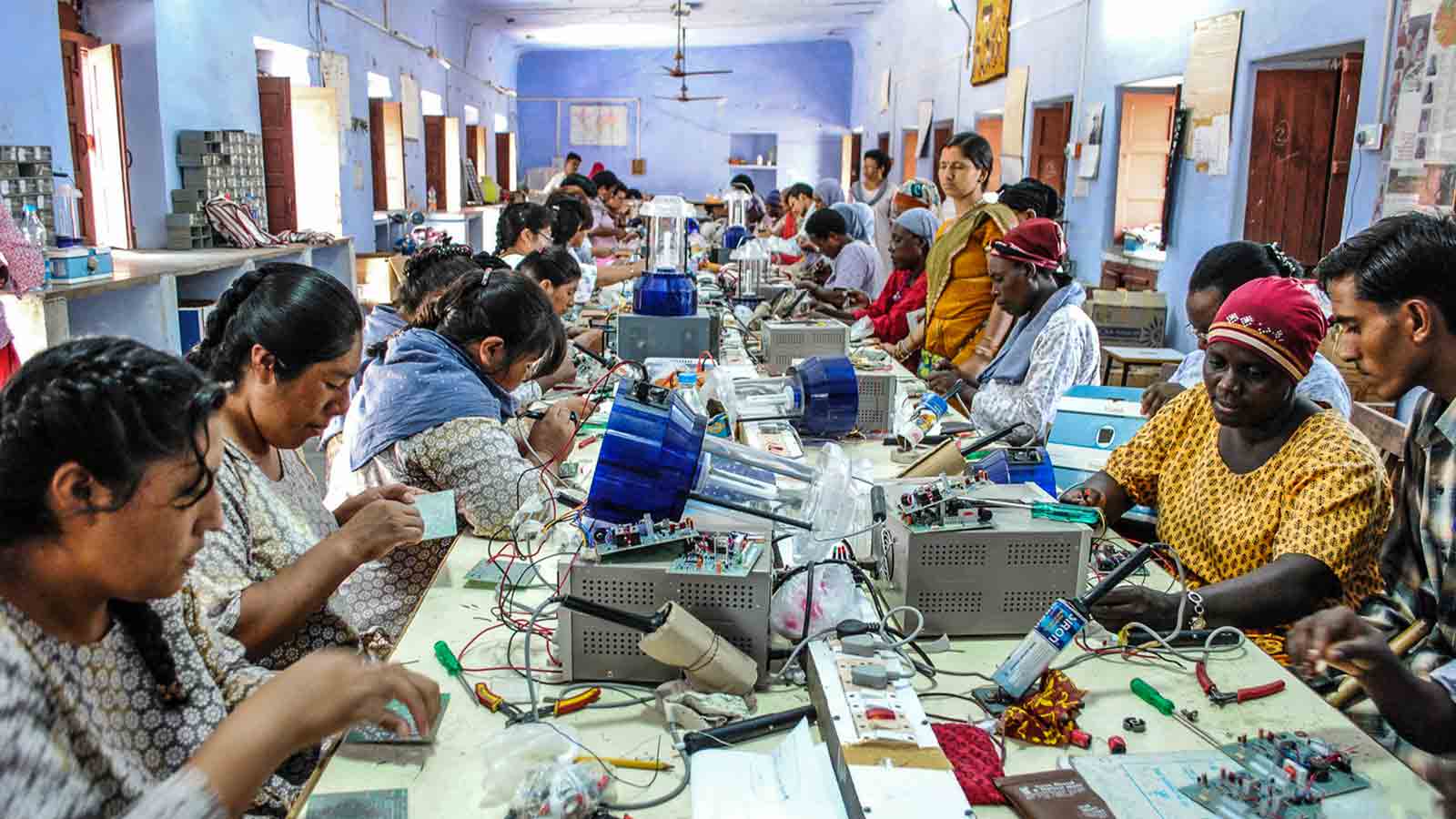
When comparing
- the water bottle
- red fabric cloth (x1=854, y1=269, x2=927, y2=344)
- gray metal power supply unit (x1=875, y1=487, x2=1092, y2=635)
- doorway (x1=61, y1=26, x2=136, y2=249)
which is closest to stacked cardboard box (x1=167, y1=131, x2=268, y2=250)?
doorway (x1=61, y1=26, x2=136, y2=249)

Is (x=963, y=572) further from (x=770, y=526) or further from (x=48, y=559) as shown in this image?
(x=48, y=559)

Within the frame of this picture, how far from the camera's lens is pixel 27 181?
15.8 feet

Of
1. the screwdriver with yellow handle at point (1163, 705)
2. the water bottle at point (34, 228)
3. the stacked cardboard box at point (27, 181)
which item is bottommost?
the screwdriver with yellow handle at point (1163, 705)

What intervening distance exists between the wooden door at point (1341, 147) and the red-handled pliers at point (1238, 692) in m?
3.51

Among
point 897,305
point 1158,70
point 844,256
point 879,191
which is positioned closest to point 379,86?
point 879,191

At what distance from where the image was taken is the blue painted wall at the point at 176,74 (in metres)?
5.01

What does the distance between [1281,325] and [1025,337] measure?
150 centimetres

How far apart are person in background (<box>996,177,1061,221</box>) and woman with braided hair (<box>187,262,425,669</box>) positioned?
3.29 meters

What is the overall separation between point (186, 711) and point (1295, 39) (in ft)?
16.0

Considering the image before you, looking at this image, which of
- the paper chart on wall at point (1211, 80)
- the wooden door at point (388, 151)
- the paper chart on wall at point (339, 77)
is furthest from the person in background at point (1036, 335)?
the wooden door at point (388, 151)

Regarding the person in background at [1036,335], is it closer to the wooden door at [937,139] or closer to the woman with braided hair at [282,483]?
the woman with braided hair at [282,483]

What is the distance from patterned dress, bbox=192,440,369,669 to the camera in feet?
5.10

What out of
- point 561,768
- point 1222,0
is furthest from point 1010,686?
point 1222,0

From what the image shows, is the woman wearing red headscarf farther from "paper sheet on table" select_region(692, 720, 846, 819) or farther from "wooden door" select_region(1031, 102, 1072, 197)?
"wooden door" select_region(1031, 102, 1072, 197)
